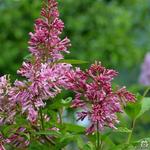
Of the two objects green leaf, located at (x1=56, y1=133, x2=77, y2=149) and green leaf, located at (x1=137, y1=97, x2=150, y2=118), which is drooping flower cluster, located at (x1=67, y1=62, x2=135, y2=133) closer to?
green leaf, located at (x1=56, y1=133, x2=77, y2=149)

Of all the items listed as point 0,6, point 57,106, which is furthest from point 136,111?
point 0,6

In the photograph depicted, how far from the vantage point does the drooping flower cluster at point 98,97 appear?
150 cm

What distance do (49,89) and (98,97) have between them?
128 millimetres

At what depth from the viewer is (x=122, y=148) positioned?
1.55m

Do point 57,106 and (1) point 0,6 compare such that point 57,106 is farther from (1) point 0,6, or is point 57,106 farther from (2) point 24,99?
(1) point 0,6

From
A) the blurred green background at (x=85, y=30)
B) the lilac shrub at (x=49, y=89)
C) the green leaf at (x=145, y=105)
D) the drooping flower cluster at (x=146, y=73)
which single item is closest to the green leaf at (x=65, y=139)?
the lilac shrub at (x=49, y=89)

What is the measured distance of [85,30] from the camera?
277 inches

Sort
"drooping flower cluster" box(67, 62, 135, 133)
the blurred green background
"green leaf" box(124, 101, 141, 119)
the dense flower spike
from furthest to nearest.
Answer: the blurred green background
"green leaf" box(124, 101, 141, 119)
the dense flower spike
"drooping flower cluster" box(67, 62, 135, 133)

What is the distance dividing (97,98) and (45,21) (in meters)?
0.25


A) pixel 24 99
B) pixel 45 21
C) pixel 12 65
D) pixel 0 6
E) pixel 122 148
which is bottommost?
pixel 122 148

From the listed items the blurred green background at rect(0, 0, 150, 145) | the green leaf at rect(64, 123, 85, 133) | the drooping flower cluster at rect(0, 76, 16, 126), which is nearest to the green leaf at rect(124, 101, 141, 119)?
the green leaf at rect(64, 123, 85, 133)

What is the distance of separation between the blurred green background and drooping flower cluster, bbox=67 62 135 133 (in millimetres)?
4967

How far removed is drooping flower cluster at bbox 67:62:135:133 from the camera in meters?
1.50

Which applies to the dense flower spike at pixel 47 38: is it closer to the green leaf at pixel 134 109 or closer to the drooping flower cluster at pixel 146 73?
the green leaf at pixel 134 109
